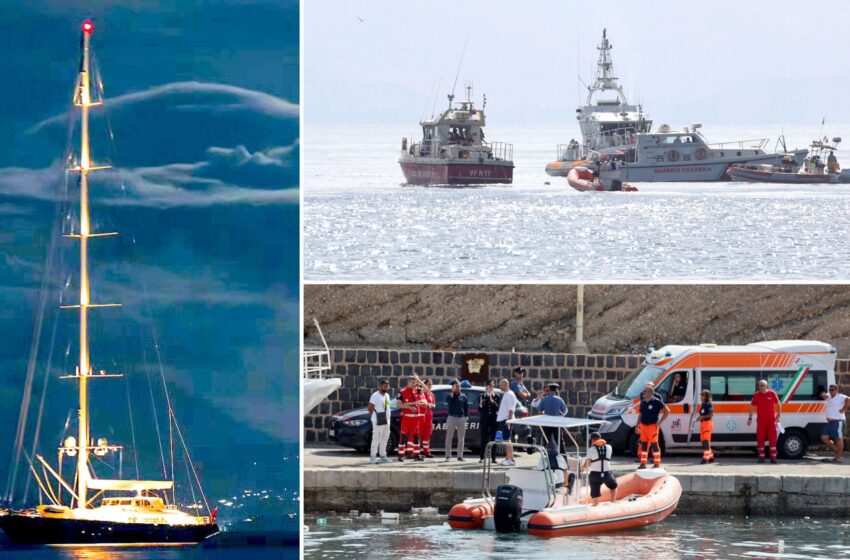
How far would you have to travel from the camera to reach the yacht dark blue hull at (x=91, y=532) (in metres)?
10.7

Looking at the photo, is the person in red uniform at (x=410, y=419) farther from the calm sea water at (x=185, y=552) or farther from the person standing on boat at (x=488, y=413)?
the calm sea water at (x=185, y=552)

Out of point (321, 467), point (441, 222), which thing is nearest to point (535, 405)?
point (321, 467)

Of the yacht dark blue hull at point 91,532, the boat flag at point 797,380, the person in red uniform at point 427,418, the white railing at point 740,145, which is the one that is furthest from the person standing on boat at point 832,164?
the yacht dark blue hull at point 91,532

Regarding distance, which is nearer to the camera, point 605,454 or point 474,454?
point 605,454

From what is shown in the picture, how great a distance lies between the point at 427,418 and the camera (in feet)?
43.1

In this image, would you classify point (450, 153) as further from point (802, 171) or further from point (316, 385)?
point (316, 385)

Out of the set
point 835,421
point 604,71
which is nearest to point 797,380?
point 835,421

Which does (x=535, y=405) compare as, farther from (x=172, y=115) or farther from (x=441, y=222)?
(x=441, y=222)

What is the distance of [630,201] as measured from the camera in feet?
A: 122

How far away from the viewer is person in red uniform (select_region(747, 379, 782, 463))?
13.1 metres

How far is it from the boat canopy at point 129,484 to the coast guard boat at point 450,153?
70.6ft

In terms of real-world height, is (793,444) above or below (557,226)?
below

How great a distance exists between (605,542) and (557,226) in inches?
681

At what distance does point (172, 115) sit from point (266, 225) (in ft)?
2.93
